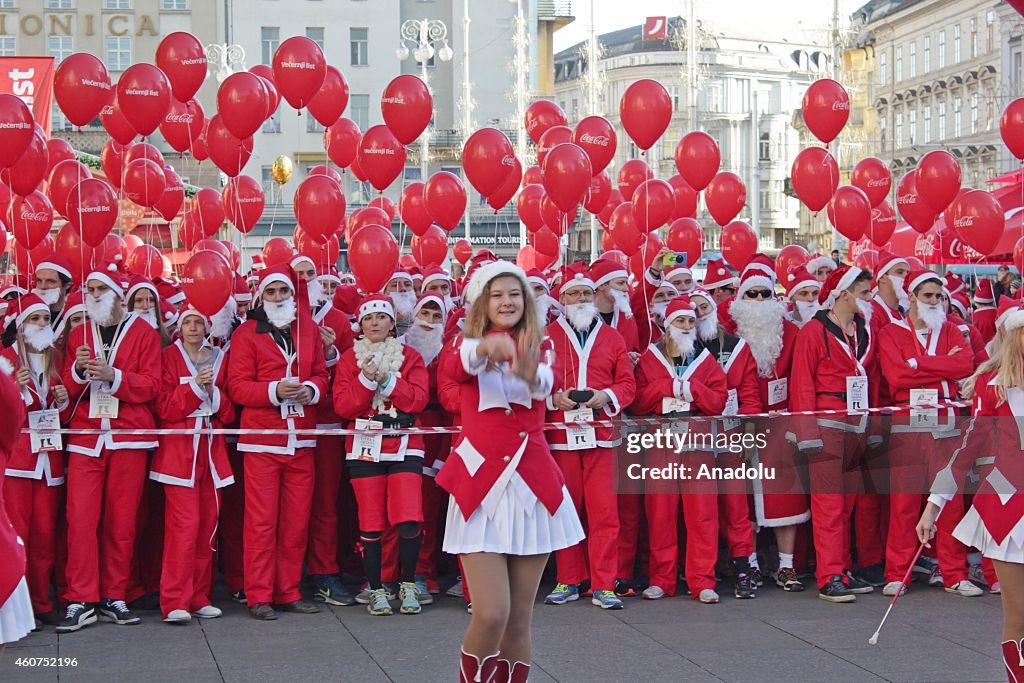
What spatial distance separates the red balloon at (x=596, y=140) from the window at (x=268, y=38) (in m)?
44.0

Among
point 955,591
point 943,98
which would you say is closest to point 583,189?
point 955,591

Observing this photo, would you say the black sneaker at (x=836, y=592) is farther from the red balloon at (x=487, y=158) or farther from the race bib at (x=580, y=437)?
the red balloon at (x=487, y=158)

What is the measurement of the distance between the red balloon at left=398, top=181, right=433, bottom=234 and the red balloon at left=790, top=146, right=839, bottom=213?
11.7 feet

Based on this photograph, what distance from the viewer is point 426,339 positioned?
8828 millimetres

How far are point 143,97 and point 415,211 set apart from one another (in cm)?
392

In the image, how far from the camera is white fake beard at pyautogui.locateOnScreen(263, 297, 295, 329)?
812 centimetres

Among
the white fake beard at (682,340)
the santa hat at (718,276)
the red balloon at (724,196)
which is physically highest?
the red balloon at (724,196)

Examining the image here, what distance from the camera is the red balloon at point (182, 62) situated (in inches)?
406

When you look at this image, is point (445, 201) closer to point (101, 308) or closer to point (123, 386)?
point (101, 308)

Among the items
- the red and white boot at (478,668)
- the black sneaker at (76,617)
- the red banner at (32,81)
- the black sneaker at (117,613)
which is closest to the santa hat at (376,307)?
the black sneaker at (117,613)

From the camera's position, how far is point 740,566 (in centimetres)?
857

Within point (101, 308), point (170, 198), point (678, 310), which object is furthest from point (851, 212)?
point (101, 308)

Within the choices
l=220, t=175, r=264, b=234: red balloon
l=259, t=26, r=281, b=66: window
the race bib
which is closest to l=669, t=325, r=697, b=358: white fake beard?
the race bib

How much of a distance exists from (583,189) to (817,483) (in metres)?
2.53
